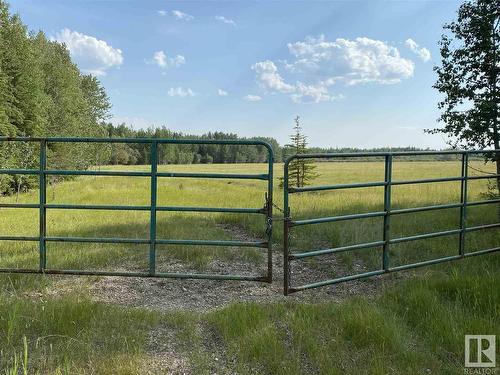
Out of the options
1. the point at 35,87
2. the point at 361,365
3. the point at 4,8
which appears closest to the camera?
the point at 361,365

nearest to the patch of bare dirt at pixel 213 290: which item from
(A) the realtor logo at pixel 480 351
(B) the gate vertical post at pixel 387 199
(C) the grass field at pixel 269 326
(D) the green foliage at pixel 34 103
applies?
(C) the grass field at pixel 269 326

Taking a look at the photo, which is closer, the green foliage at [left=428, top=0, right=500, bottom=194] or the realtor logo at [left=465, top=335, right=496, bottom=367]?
the realtor logo at [left=465, top=335, right=496, bottom=367]

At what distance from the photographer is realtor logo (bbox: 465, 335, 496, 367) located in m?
3.34

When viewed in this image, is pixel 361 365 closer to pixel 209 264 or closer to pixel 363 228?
pixel 209 264

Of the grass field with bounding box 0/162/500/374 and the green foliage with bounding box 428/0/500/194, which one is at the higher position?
the green foliage with bounding box 428/0/500/194

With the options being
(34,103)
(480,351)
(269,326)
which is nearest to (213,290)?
(269,326)

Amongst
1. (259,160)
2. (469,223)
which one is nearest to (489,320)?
(469,223)

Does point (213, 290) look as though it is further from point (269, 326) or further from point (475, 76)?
point (475, 76)

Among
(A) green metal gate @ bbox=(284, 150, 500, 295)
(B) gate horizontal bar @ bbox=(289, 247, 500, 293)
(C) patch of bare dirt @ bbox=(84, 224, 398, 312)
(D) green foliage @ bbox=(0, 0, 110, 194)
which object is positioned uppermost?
(D) green foliage @ bbox=(0, 0, 110, 194)

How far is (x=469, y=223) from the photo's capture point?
924 centimetres

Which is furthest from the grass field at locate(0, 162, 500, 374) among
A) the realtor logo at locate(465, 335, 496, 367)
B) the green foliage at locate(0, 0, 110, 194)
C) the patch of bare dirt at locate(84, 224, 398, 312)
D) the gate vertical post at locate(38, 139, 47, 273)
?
the green foliage at locate(0, 0, 110, 194)

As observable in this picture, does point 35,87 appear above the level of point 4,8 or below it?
below

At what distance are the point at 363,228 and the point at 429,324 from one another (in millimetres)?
4884

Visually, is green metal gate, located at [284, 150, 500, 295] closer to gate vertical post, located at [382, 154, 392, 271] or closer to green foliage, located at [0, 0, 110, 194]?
gate vertical post, located at [382, 154, 392, 271]
